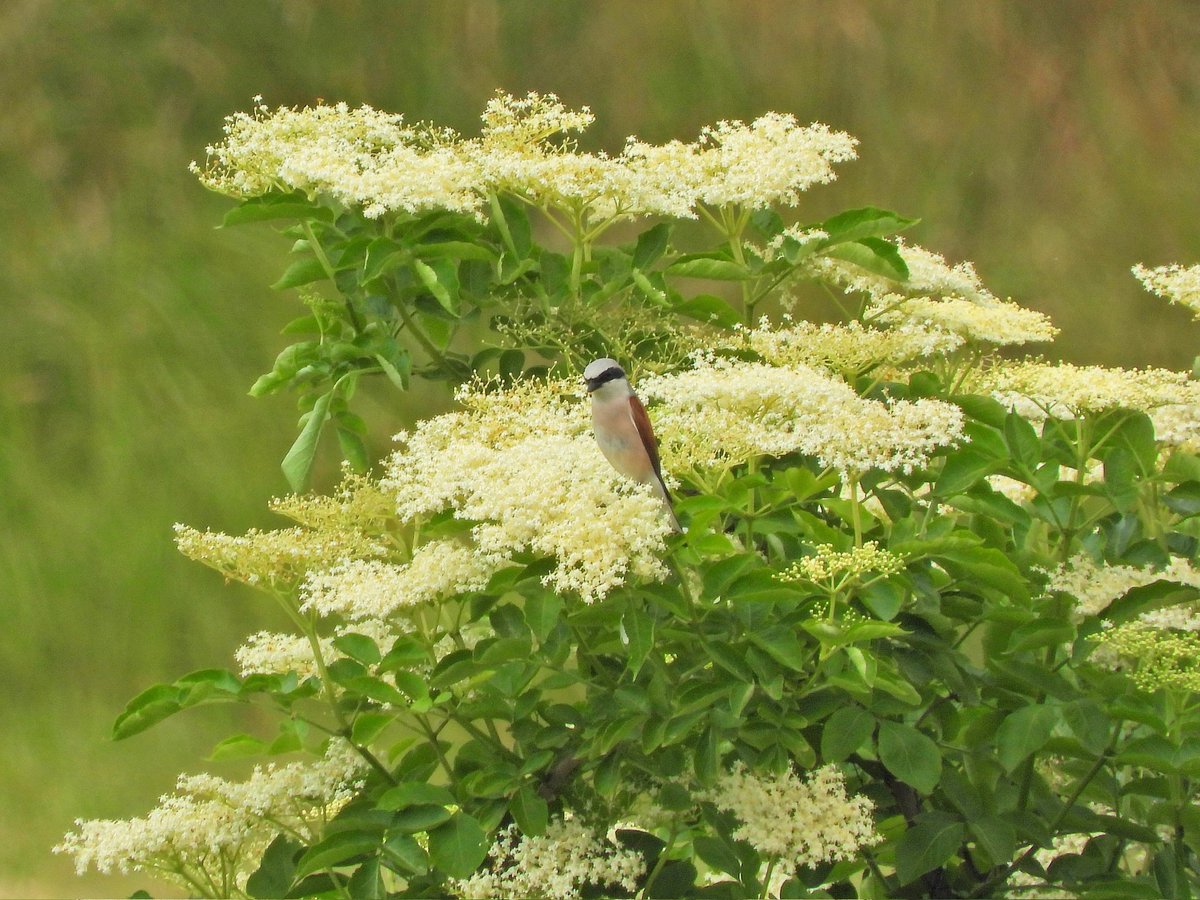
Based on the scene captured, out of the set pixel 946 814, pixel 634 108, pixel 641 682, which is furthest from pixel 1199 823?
pixel 634 108

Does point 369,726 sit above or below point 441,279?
below

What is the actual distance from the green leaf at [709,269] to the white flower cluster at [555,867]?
500 millimetres

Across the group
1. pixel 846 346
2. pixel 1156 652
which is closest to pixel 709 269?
pixel 846 346

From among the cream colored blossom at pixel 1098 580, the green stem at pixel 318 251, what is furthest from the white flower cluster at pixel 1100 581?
the green stem at pixel 318 251

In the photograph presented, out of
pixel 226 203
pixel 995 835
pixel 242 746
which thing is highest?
pixel 226 203

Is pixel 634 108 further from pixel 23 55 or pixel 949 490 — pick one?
pixel 949 490

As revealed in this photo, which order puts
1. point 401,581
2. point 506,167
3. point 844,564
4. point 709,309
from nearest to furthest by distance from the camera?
point 844,564 → point 401,581 → point 506,167 → point 709,309

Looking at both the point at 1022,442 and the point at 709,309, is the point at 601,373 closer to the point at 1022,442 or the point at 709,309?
the point at 709,309

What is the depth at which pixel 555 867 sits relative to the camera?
3.60ft

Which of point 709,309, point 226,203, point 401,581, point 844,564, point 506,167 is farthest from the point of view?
point 226,203

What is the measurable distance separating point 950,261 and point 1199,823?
1159 mm

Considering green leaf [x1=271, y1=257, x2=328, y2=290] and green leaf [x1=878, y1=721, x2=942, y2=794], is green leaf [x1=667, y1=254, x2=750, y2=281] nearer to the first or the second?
green leaf [x1=271, y1=257, x2=328, y2=290]

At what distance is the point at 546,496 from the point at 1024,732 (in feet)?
1.46

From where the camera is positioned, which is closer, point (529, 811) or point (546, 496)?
point (546, 496)
